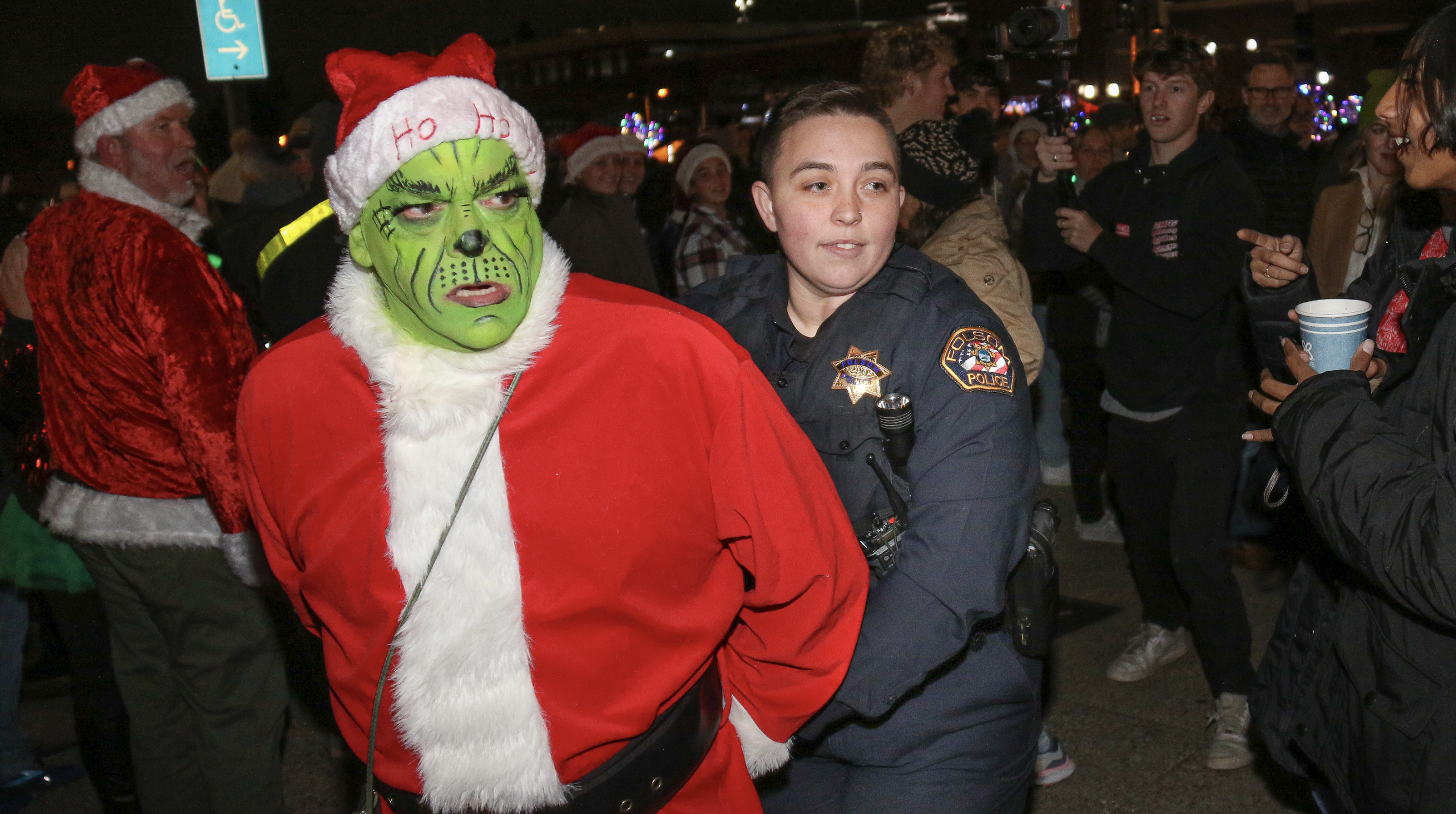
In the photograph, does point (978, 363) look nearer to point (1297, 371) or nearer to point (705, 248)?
point (1297, 371)

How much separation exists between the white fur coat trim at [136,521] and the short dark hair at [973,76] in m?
4.44

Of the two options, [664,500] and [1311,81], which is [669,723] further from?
[1311,81]

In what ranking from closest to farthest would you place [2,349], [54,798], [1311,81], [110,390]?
[110,390] < [2,349] < [54,798] < [1311,81]

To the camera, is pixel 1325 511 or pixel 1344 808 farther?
pixel 1344 808

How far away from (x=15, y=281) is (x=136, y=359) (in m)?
1.07

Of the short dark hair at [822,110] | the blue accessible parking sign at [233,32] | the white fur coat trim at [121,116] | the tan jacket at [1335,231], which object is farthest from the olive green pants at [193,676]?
the blue accessible parking sign at [233,32]

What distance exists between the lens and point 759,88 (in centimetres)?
1143

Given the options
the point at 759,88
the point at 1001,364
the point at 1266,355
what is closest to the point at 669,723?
the point at 1001,364

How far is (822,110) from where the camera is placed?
94.4 inches

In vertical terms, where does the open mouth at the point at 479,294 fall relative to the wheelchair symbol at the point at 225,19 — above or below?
below

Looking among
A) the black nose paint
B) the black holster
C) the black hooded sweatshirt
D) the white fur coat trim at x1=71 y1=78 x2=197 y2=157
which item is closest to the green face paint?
the black nose paint

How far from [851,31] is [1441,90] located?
4678 centimetres

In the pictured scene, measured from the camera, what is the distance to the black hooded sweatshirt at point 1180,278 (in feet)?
13.7

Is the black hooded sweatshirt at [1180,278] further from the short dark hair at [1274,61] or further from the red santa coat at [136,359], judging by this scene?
the short dark hair at [1274,61]
